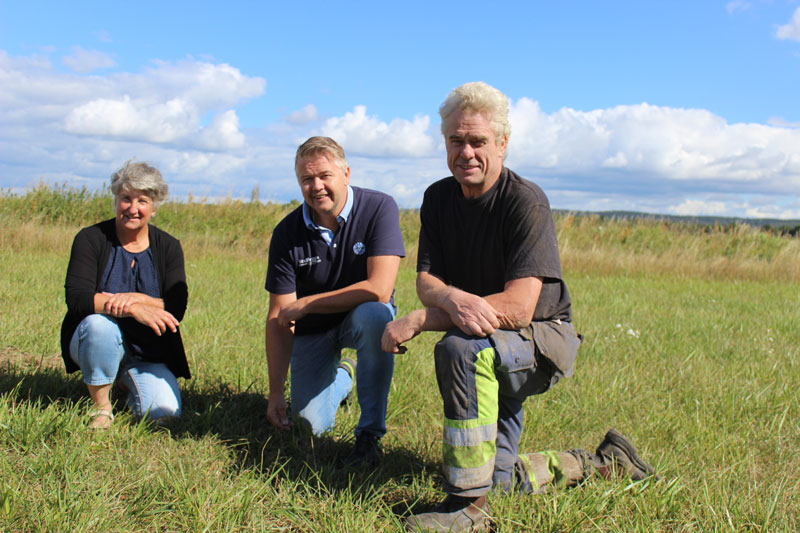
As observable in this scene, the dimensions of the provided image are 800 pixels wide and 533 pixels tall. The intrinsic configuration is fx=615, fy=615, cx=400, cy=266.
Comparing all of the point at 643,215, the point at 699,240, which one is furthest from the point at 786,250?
the point at 643,215

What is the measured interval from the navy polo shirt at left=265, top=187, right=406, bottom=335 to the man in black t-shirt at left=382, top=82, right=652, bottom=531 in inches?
21.0

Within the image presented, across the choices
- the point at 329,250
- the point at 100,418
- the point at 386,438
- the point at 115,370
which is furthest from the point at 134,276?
the point at 386,438

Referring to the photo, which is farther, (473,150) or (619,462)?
(619,462)

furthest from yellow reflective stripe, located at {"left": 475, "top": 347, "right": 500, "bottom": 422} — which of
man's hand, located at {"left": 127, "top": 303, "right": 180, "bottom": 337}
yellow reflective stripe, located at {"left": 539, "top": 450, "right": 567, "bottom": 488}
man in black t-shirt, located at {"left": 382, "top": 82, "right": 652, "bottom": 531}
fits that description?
man's hand, located at {"left": 127, "top": 303, "right": 180, "bottom": 337}

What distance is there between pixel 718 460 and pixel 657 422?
0.47 meters

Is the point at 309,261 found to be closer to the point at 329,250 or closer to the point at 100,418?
the point at 329,250

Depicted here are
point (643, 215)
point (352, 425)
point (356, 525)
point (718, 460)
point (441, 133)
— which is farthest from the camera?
point (643, 215)

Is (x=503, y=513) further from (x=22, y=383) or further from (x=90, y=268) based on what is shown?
(x=22, y=383)

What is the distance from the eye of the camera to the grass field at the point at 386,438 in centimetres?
248

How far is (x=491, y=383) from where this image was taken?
2.44m

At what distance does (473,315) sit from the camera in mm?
2490

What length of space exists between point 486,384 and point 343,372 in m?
1.79

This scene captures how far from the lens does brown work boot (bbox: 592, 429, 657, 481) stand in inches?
115

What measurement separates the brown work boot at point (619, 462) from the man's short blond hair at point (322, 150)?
2.02m
